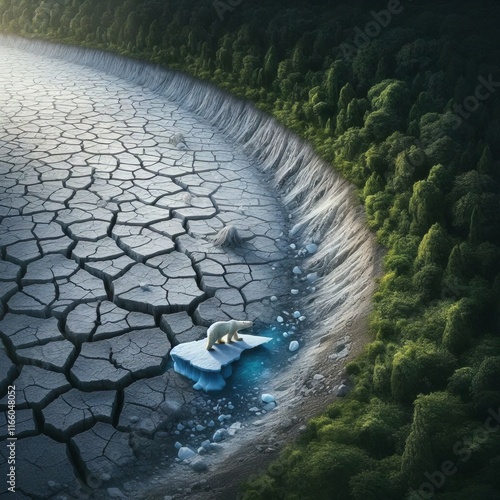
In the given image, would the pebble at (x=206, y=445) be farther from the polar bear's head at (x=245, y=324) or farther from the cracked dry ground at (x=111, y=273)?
the polar bear's head at (x=245, y=324)

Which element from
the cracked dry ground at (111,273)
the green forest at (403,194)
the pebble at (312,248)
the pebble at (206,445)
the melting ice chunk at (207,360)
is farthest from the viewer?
the pebble at (312,248)

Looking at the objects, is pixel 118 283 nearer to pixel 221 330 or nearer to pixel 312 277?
pixel 221 330

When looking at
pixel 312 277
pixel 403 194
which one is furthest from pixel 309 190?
pixel 403 194

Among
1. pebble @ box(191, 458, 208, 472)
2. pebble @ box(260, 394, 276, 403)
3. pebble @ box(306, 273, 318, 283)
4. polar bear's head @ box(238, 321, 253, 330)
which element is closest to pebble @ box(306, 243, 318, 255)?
pebble @ box(306, 273, 318, 283)

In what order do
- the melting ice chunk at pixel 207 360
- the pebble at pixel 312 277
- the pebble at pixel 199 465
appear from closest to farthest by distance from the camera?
the pebble at pixel 199 465
the melting ice chunk at pixel 207 360
the pebble at pixel 312 277

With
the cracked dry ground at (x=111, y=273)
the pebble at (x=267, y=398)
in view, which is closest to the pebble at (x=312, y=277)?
the cracked dry ground at (x=111, y=273)

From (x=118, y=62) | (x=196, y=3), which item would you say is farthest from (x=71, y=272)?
(x=118, y=62)
